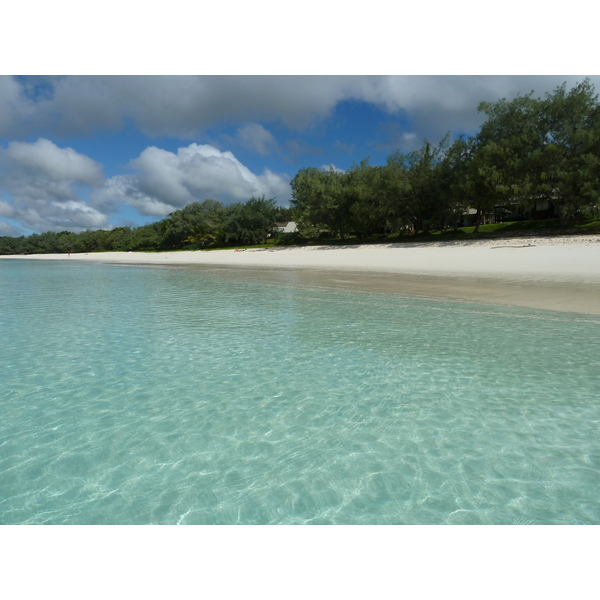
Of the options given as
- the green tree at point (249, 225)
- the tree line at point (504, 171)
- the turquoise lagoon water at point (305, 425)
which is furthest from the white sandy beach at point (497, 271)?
the green tree at point (249, 225)

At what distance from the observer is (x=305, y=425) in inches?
153

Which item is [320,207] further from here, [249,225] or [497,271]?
[497,271]

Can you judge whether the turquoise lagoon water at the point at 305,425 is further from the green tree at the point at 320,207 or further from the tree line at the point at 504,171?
the green tree at the point at 320,207

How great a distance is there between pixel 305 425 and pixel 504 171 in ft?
112

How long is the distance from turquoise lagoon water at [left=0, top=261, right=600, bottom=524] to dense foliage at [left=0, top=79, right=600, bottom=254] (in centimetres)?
2775

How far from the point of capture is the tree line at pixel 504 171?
29.6 metres

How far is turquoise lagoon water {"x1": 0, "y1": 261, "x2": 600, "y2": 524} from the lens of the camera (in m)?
2.79

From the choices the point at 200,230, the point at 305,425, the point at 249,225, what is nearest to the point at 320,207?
the point at 249,225

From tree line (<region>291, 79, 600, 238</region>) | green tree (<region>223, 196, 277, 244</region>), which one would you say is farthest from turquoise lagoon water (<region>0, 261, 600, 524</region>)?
green tree (<region>223, 196, 277, 244</region>)

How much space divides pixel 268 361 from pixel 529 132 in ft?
115
